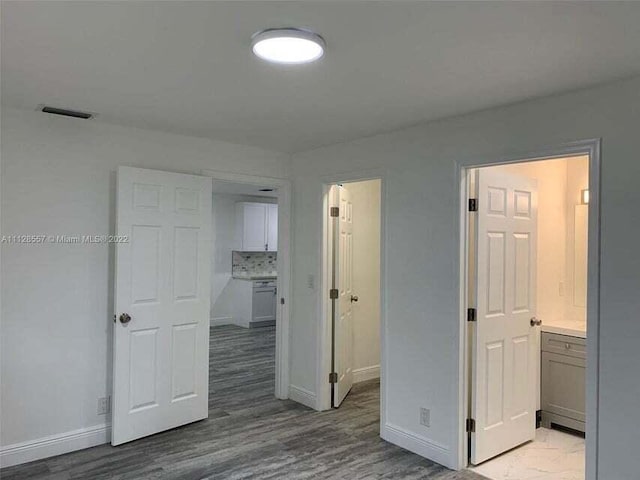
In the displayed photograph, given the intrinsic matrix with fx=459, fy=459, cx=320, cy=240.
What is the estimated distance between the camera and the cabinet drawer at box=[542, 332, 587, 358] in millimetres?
3627

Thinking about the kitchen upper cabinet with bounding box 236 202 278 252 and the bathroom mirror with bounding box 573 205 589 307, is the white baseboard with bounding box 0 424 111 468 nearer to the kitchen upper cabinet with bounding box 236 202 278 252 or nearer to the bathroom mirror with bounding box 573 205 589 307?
the bathroom mirror with bounding box 573 205 589 307

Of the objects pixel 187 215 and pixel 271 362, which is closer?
pixel 187 215

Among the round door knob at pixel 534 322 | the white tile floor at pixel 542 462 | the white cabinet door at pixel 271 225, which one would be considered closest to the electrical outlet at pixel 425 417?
the white tile floor at pixel 542 462

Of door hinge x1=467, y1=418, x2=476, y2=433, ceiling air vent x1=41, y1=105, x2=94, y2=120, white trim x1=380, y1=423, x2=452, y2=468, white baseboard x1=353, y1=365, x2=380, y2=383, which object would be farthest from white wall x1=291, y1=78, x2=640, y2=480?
ceiling air vent x1=41, y1=105, x2=94, y2=120

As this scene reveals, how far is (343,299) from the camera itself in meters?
4.51

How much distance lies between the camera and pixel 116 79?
2.47m

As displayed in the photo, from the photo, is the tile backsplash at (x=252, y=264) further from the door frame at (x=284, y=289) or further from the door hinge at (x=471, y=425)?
the door hinge at (x=471, y=425)

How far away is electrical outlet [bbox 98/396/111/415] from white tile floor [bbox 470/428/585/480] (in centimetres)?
268

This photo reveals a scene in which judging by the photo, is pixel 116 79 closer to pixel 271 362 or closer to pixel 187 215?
pixel 187 215

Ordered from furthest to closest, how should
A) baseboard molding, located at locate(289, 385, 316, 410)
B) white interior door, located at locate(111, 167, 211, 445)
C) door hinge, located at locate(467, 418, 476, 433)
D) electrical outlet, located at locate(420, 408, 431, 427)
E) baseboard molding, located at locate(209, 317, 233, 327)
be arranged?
baseboard molding, located at locate(209, 317, 233, 327) < baseboard molding, located at locate(289, 385, 316, 410) < white interior door, located at locate(111, 167, 211, 445) < electrical outlet, located at locate(420, 408, 431, 427) < door hinge, located at locate(467, 418, 476, 433)

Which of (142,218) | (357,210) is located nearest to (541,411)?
(357,210)

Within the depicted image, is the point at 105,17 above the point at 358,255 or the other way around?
above

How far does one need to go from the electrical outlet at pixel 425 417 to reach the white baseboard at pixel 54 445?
7.68ft

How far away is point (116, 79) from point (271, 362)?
429 centimetres
